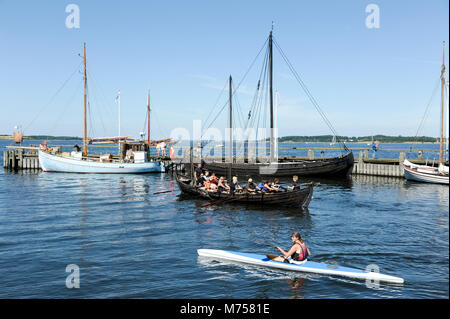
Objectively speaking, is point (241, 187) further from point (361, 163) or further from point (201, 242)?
point (361, 163)

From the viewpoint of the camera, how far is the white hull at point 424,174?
105 ft

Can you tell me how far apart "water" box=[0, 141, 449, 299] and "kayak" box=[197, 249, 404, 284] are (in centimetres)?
26

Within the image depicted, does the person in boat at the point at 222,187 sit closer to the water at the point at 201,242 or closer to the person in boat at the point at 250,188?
the water at the point at 201,242

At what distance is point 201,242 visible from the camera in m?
17.4

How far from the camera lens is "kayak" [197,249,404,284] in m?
12.3

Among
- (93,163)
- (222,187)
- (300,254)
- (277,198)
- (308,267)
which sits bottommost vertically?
(308,267)

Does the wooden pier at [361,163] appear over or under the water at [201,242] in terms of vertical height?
over

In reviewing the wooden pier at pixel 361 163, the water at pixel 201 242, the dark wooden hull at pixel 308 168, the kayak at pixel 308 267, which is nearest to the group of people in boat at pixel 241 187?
the water at pixel 201 242

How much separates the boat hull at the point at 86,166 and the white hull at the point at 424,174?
31128 mm

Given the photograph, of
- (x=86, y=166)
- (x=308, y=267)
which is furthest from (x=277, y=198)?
(x=86, y=166)

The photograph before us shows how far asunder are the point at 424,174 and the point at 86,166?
1556 inches

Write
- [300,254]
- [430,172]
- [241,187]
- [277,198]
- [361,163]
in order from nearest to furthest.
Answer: [300,254] < [277,198] < [241,187] < [430,172] < [361,163]

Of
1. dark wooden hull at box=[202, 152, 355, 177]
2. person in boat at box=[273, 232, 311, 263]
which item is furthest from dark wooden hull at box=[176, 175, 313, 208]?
dark wooden hull at box=[202, 152, 355, 177]

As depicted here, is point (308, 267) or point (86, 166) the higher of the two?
point (86, 166)
